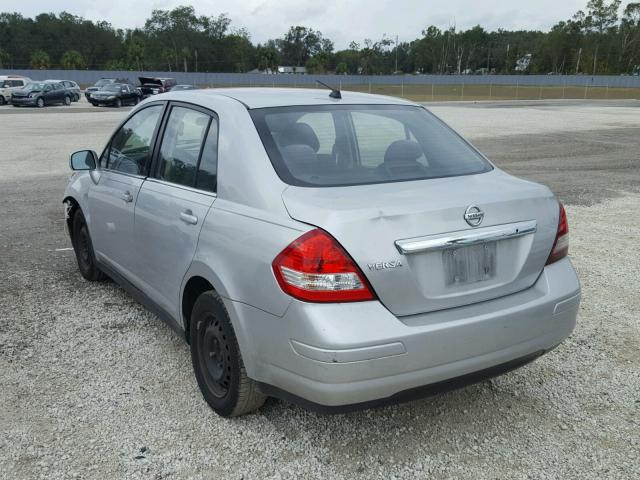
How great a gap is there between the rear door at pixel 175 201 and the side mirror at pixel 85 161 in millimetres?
1125

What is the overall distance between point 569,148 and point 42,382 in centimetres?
1540

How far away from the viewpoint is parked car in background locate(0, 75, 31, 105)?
37.6 meters

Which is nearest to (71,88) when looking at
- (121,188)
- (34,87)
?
(34,87)

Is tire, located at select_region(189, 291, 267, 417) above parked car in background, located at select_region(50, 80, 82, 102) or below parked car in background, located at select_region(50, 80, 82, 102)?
above

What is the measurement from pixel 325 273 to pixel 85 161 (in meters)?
3.03

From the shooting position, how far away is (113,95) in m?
37.6

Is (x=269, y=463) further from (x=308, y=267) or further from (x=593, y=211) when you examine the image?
(x=593, y=211)

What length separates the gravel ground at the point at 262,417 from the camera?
2.89 metres

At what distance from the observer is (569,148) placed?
53.5 feet

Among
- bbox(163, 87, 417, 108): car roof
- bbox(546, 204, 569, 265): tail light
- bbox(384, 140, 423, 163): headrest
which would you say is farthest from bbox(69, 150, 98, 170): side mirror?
bbox(546, 204, 569, 265): tail light

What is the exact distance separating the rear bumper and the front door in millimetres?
1574

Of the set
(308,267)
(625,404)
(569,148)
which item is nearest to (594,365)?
(625,404)

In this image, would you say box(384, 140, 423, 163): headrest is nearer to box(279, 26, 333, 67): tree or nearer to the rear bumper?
the rear bumper

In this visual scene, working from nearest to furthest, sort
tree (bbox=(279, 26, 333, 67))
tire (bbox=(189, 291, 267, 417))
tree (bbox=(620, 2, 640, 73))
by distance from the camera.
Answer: tire (bbox=(189, 291, 267, 417)) → tree (bbox=(620, 2, 640, 73)) → tree (bbox=(279, 26, 333, 67))
